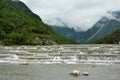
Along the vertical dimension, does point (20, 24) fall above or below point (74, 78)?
above

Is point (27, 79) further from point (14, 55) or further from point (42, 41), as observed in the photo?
point (42, 41)

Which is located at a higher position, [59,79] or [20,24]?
[20,24]

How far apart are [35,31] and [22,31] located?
43.9ft

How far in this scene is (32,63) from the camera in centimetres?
5603

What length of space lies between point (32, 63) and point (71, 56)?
371 inches

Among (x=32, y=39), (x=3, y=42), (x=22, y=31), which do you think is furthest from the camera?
(x=22, y=31)

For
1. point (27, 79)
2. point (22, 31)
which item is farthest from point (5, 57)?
point (22, 31)

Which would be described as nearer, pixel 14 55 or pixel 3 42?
pixel 14 55

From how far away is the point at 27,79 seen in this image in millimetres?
33062

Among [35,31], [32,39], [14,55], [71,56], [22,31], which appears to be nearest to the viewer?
[71,56]

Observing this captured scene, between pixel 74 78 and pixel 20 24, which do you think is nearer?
pixel 74 78

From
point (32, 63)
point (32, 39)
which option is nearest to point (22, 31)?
point (32, 39)

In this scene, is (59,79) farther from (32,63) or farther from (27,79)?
(32,63)

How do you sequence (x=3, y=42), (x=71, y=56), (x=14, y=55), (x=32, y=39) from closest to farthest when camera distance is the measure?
(x=71, y=56) < (x=14, y=55) < (x=3, y=42) < (x=32, y=39)
